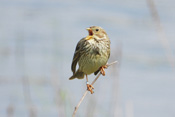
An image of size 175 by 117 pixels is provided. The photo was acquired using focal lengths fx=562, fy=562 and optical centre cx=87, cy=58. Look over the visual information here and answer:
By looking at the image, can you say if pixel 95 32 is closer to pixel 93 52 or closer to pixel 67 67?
pixel 93 52

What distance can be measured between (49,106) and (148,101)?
67.4 inches

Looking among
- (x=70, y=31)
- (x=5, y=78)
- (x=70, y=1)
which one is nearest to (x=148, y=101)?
(x=5, y=78)

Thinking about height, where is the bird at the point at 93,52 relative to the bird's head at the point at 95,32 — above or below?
below

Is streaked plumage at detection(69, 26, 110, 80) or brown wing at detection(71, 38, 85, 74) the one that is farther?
brown wing at detection(71, 38, 85, 74)

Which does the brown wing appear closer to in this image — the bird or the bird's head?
the bird

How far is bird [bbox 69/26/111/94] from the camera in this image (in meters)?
6.07

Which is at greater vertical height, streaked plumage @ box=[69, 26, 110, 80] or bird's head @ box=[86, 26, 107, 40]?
bird's head @ box=[86, 26, 107, 40]

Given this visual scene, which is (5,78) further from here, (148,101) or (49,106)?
(148,101)

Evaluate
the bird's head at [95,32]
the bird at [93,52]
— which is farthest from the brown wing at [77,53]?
the bird's head at [95,32]

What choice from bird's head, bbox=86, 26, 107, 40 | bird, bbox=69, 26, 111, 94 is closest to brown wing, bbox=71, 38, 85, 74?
bird, bbox=69, 26, 111, 94

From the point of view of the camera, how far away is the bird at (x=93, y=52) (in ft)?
19.9

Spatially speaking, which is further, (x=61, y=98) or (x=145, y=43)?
(x=145, y=43)

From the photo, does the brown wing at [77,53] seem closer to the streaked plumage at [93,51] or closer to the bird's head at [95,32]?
the streaked plumage at [93,51]

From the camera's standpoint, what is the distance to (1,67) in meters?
10.2
